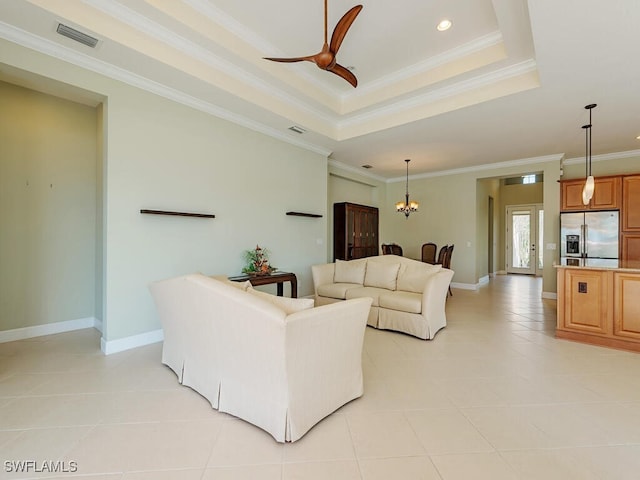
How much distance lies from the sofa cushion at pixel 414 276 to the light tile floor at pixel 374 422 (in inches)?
41.1

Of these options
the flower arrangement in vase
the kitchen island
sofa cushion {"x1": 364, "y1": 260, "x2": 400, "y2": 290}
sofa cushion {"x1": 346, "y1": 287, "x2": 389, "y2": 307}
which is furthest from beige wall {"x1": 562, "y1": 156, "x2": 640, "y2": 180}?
the flower arrangement in vase

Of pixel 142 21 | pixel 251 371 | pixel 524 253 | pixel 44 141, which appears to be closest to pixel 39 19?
pixel 142 21

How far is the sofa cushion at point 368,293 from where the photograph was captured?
3928mm

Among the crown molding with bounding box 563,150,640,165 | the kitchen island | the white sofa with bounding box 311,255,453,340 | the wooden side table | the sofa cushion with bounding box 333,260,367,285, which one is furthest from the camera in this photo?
the crown molding with bounding box 563,150,640,165

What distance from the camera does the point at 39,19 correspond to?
2.35 meters

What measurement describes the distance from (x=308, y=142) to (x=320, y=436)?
4484mm

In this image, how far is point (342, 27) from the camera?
227 centimetres

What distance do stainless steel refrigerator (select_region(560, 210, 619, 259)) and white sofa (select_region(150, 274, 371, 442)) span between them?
227 inches

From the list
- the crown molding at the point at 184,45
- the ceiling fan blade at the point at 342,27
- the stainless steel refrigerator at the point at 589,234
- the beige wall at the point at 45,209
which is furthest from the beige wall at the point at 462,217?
the beige wall at the point at 45,209

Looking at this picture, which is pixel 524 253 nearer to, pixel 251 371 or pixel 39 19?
pixel 251 371

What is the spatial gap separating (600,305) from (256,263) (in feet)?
13.9

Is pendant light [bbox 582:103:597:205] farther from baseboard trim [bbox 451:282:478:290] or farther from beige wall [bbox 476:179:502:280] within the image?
baseboard trim [bbox 451:282:478:290]

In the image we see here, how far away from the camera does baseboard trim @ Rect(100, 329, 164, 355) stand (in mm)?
3045

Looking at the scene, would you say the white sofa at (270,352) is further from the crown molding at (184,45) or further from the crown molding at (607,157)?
the crown molding at (607,157)
